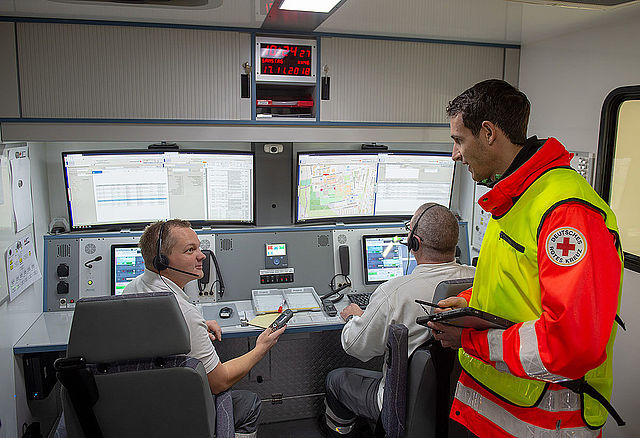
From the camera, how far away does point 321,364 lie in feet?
10.8

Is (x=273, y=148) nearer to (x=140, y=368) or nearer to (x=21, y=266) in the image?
(x=21, y=266)

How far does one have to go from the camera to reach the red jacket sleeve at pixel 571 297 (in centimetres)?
126

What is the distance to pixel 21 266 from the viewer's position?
259cm

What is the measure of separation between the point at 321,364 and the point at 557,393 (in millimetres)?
1968

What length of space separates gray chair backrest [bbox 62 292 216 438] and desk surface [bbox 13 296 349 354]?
27.6 inches

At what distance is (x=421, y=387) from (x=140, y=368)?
1.03 metres

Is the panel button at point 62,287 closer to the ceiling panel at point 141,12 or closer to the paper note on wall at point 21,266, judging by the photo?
the paper note on wall at point 21,266

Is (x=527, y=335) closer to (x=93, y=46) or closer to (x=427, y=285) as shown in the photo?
(x=427, y=285)

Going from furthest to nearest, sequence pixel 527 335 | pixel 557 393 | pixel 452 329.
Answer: pixel 452 329 < pixel 557 393 < pixel 527 335

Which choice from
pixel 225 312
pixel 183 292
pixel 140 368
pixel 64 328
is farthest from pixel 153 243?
pixel 64 328

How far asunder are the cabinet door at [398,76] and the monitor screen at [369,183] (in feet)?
1.08

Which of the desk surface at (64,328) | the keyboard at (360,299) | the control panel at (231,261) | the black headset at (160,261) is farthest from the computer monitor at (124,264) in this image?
the keyboard at (360,299)

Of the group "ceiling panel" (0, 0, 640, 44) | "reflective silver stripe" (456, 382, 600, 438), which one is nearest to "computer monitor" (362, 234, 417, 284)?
"ceiling panel" (0, 0, 640, 44)

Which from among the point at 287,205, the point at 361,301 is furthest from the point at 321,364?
the point at 287,205
